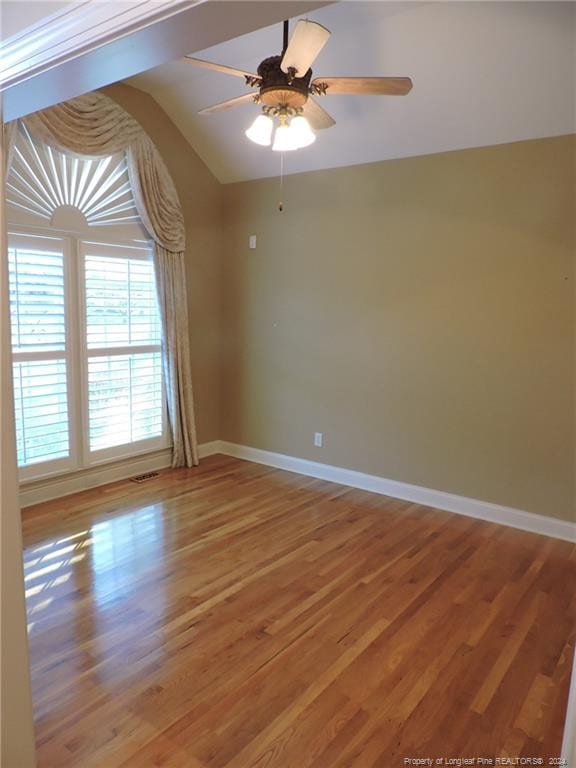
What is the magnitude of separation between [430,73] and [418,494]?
2.89m

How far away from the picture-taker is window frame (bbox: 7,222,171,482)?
3.63 meters

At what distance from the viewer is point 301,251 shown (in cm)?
441

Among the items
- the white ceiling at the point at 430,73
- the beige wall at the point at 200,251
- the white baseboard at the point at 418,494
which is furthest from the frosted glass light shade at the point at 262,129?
the white baseboard at the point at 418,494

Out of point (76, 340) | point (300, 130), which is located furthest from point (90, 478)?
point (300, 130)

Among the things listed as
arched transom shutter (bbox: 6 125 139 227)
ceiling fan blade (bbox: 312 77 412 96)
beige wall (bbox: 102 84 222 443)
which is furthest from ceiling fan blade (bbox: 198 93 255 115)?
beige wall (bbox: 102 84 222 443)

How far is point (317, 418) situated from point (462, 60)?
109 inches

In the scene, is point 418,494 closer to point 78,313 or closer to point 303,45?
point 78,313

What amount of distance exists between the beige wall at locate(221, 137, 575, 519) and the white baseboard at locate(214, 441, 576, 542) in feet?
0.21

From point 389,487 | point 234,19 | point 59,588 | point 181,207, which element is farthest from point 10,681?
point 181,207

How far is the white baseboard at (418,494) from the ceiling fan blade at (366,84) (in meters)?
2.72

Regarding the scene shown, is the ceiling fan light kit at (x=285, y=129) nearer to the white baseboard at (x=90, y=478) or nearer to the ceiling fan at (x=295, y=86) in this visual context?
the ceiling fan at (x=295, y=86)

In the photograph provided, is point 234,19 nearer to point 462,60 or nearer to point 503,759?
point 503,759

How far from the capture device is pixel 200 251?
15.7 feet

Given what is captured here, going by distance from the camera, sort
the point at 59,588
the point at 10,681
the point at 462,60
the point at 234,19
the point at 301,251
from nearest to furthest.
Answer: the point at 234,19 < the point at 10,681 < the point at 59,588 < the point at 462,60 < the point at 301,251
